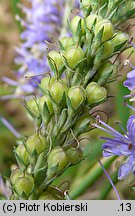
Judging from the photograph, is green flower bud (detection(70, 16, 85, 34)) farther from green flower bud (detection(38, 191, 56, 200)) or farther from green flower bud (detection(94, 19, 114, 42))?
green flower bud (detection(38, 191, 56, 200))

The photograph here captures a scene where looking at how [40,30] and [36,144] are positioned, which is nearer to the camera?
[36,144]

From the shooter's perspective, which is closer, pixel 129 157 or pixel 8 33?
pixel 129 157

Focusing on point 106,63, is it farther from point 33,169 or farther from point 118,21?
point 33,169

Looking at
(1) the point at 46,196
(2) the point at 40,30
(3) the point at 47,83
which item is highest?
(2) the point at 40,30

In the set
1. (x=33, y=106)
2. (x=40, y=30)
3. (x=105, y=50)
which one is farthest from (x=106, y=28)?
(x=40, y=30)

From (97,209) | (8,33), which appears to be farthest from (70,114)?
(8,33)

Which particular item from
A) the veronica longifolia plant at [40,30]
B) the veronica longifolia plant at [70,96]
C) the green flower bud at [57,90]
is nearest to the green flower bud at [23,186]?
the veronica longifolia plant at [70,96]

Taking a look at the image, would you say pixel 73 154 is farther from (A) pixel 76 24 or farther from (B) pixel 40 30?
(B) pixel 40 30
